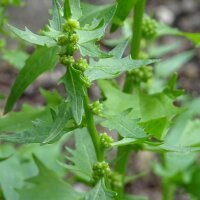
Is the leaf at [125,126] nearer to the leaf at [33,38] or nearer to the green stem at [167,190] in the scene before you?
the leaf at [33,38]

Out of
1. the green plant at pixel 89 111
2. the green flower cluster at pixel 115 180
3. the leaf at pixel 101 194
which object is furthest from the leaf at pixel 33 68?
the green flower cluster at pixel 115 180

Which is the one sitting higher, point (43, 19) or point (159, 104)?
point (43, 19)

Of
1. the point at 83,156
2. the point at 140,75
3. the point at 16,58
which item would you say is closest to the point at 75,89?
the point at 83,156

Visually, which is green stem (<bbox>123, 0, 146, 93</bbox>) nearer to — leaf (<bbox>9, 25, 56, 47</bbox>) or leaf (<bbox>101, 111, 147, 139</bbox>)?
leaf (<bbox>101, 111, 147, 139</bbox>)

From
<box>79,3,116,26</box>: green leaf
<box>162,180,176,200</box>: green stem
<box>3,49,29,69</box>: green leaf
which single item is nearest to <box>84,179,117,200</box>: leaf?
<box>79,3,116,26</box>: green leaf

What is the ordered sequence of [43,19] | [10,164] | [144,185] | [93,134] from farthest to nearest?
1. [43,19]
2. [144,185]
3. [10,164]
4. [93,134]

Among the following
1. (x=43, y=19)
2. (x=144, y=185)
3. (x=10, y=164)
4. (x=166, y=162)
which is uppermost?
(x=43, y=19)

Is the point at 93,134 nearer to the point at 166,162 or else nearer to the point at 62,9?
the point at 62,9

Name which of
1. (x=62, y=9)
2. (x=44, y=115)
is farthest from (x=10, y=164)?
(x=62, y=9)
